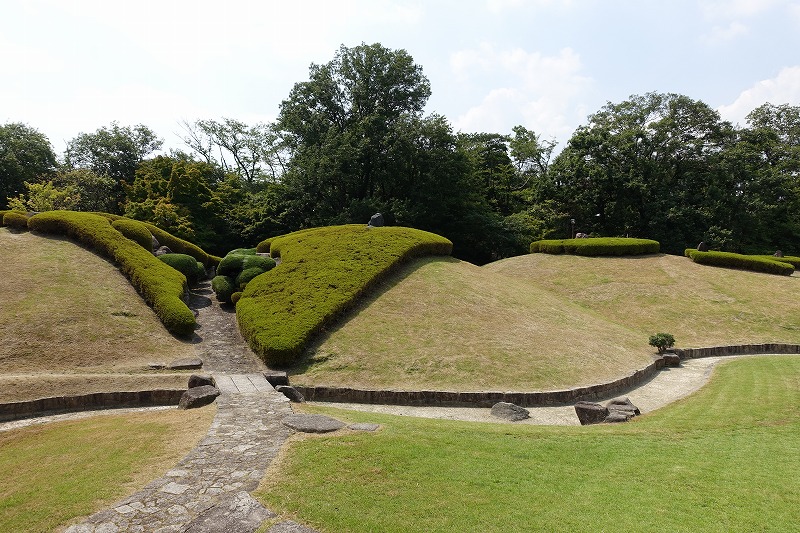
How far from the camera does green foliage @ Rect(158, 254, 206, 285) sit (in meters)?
21.2

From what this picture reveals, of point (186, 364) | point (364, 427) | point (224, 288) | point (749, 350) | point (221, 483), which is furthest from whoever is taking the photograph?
point (224, 288)

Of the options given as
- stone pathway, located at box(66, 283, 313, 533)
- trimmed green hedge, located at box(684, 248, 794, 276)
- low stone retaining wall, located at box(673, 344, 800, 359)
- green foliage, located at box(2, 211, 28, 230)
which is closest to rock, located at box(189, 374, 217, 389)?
stone pathway, located at box(66, 283, 313, 533)

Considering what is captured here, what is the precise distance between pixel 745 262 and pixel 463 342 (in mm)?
22649

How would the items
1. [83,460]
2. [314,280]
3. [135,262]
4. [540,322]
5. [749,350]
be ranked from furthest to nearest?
[749,350]
[135,262]
[540,322]
[314,280]
[83,460]

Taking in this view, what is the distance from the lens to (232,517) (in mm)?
5105

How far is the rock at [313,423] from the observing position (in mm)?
7766

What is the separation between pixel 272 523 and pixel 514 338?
1224 cm

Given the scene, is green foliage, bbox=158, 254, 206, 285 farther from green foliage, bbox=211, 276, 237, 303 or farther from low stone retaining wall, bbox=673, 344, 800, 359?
low stone retaining wall, bbox=673, 344, 800, 359

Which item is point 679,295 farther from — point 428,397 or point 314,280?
point 314,280

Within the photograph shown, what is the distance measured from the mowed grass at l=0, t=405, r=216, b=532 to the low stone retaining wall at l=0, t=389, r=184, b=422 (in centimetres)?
149

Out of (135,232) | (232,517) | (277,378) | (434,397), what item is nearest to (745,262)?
(434,397)

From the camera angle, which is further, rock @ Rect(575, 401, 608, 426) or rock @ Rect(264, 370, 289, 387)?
rock @ Rect(264, 370, 289, 387)

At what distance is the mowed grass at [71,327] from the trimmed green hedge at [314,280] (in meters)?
2.69

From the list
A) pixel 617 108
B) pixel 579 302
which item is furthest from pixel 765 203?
pixel 579 302
